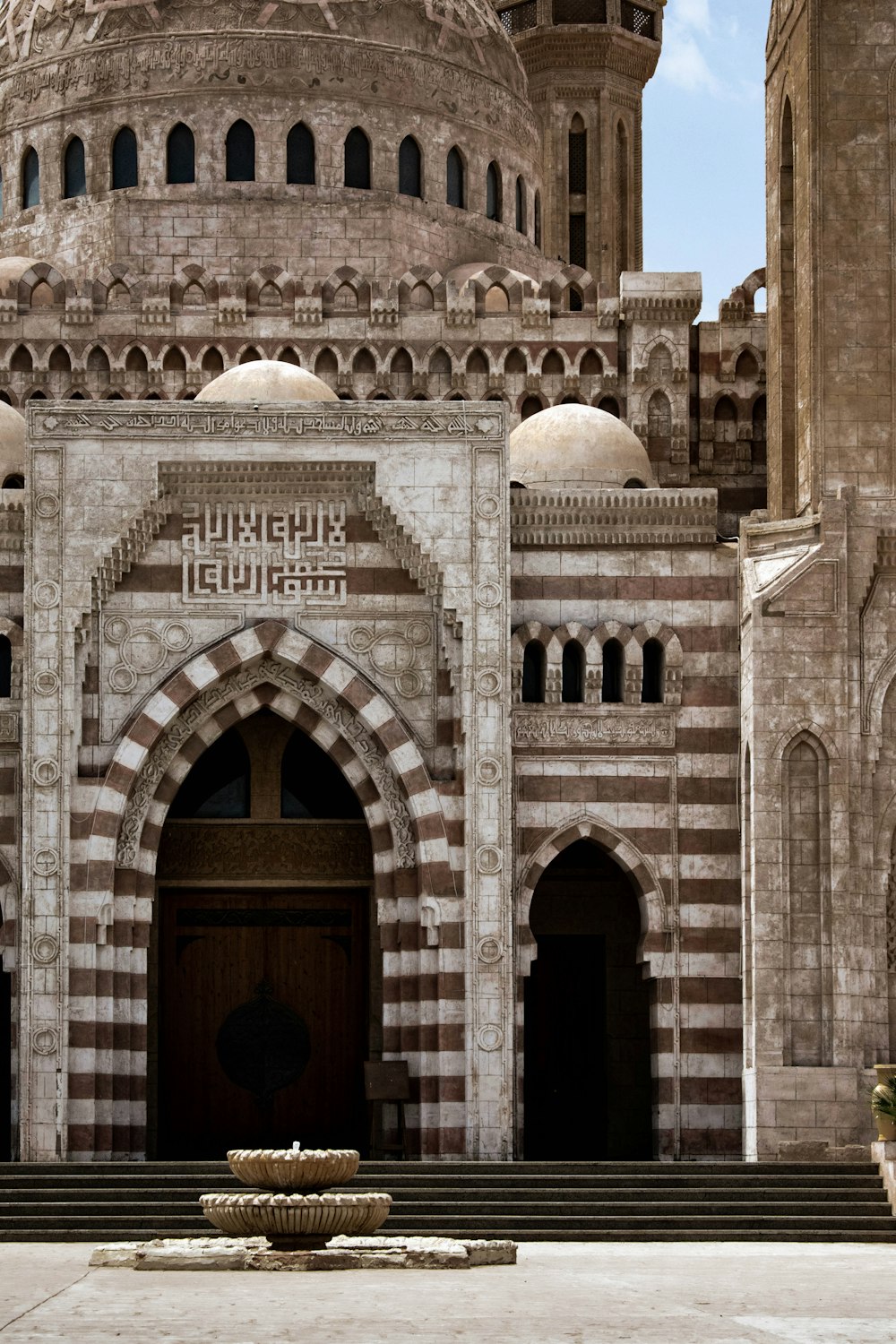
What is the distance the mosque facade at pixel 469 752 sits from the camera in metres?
24.5

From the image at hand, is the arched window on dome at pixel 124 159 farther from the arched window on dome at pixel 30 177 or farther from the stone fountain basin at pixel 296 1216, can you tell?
the stone fountain basin at pixel 296 1216

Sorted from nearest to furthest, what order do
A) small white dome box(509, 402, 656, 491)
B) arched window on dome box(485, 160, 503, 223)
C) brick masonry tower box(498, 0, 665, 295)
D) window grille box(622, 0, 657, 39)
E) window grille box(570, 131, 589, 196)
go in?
small white dome box(509, 402, 656, 491)
arched window on dome box(485, 160, 503, 223)
brick masonry tower box(498, 0, 665, 295)
window grille box(570, 131, 589, 196)
window grille box(622, 0, 657, 39)

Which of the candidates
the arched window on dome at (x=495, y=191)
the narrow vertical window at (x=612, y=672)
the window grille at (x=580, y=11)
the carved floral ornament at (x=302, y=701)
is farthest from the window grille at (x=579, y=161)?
the carved floral ornament at (x=302, y=701)

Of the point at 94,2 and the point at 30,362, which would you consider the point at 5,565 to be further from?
the point at 94,2

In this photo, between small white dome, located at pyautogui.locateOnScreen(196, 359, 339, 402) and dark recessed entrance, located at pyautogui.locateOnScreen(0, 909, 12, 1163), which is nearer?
dark recessed entrance, located at pyautogui.locateOnScreen(0, 909, 12, 1163)

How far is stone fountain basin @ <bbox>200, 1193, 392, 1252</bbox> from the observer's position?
54.3ft

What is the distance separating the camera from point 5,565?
25.7 m

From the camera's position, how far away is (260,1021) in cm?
2706

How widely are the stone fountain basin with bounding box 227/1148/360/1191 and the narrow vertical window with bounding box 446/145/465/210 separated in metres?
18.4

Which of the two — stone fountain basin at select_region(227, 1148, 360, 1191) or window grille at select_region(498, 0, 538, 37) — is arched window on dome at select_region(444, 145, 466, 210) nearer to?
window grille at select_region(498, 0, 538, 37)

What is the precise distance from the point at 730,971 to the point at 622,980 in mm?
2599

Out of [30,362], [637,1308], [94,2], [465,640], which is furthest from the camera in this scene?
[94,2]

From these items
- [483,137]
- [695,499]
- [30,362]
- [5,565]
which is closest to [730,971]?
[695,499]

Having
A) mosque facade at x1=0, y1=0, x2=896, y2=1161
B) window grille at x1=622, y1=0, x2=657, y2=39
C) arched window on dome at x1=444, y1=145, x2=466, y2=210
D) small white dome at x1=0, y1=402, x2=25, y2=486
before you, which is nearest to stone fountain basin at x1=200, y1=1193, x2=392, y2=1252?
mosque facade at x1=0, y1=0, x2=896, y2=1161
